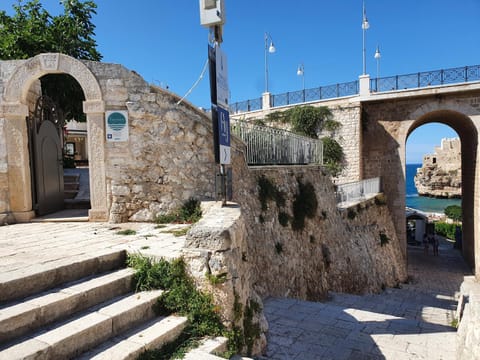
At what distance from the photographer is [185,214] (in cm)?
558

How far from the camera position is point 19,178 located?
6.08m

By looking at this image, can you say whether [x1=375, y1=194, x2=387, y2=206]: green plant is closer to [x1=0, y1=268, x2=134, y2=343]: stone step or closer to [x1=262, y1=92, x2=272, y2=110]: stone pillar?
[x1=262, y1=92, x2=272, y2=110]: stone pillar

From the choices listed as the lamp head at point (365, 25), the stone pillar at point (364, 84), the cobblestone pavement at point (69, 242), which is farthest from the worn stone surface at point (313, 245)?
the lamp head at point (365, 25)

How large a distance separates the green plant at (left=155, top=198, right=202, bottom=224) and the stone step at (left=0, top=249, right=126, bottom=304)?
1921mm

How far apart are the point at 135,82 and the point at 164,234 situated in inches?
115

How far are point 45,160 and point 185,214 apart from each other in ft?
12.0

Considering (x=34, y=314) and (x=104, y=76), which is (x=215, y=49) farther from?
(x=34, y=314)

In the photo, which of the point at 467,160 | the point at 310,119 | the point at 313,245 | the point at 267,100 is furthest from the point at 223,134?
the point at 467,160

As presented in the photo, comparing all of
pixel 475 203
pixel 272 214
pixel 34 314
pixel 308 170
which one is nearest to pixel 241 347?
pixel 34 314

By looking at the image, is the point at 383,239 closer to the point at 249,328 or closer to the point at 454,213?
the point at 249,328

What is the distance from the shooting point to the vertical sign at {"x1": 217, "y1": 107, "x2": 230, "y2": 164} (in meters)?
4.69

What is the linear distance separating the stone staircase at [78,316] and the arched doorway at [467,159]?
58.0 ft

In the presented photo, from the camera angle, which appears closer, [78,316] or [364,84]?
[78,316]

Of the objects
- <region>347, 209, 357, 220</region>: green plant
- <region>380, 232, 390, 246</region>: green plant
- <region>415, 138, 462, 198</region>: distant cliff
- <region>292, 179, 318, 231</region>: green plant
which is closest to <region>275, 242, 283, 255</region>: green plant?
<region>292, 179, 318, 231</region>: green plant
